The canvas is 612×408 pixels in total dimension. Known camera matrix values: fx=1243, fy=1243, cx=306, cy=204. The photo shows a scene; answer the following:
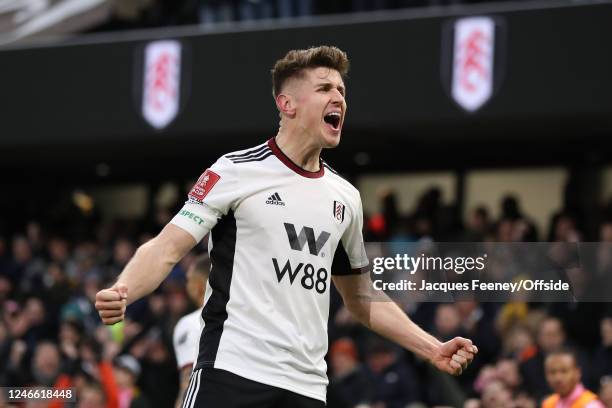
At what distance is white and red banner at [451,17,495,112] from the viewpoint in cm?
1369

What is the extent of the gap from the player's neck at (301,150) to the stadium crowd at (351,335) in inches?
185

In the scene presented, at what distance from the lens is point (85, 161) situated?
19344 mm

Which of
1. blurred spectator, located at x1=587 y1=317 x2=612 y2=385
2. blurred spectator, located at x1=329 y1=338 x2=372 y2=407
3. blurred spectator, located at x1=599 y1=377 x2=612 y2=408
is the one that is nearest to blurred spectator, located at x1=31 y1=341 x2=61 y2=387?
blurred spectator, located at x1=329 y1=338 x2=372 y2=407

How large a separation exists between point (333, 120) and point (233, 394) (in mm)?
1160

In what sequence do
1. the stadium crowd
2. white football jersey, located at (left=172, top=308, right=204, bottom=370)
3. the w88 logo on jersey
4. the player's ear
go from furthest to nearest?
the stadium crowd
white football jersey, located at (left=172, top=308, right=204, bottom=370)
the player's ear
the w88 logo on jersey

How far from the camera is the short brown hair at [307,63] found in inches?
196

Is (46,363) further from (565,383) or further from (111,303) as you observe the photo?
(111,303)

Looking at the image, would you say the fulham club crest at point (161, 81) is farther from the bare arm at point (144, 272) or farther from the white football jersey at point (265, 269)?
the bare arm at point (144, 272)

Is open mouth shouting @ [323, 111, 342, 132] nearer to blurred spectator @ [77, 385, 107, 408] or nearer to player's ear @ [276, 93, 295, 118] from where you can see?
player's ear @ [276, 93, 295, 118]

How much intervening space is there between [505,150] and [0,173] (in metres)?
8.48

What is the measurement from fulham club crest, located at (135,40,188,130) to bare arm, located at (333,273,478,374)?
1081cm

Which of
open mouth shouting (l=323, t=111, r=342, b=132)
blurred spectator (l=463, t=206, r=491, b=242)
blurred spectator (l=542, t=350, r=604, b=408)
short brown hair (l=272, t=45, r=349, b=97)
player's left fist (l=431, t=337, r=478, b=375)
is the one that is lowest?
blurred spectator (l=542, t=350, r=604, b=408)

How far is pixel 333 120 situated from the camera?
4.97m

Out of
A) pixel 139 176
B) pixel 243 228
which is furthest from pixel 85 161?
pixel 243 228
